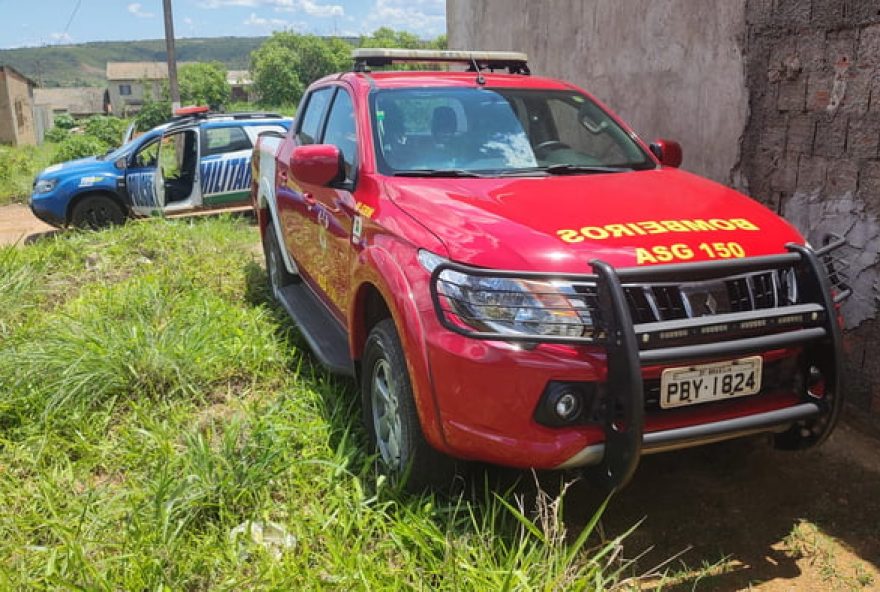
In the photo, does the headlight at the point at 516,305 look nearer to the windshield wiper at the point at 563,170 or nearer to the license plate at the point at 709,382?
the license plate at the point at 709,382

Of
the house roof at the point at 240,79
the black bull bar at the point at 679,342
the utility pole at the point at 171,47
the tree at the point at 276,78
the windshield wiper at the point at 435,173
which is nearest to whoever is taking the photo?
the black bull bar at the point at 679,342

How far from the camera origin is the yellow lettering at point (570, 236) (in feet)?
7.84

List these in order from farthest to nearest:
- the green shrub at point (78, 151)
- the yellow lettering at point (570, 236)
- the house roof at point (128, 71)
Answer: the house roof at point (128, 71) < the green shrub at point (78, 151) < the yellow lettering at point (570, 236)

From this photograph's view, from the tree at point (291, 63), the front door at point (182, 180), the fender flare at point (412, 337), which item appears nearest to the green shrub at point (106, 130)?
the front door at point (182, 180)

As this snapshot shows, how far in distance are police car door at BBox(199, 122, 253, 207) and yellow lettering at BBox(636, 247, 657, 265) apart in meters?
7.93

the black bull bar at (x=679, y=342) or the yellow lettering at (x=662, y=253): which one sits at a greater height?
the yellow lettering at (x=662, y=253)

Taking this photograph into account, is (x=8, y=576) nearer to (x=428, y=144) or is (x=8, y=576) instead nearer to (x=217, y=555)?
(x=217, y=555)

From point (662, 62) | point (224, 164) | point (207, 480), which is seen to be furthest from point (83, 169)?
point (207, 480)

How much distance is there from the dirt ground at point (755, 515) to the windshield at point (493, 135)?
143 centimetres

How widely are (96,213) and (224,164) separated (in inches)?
72.6

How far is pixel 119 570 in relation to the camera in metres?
2.37

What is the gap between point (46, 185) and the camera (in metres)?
9.31

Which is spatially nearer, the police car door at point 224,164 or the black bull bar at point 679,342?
the black bull bar at point 679,342

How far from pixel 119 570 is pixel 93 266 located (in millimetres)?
4880
